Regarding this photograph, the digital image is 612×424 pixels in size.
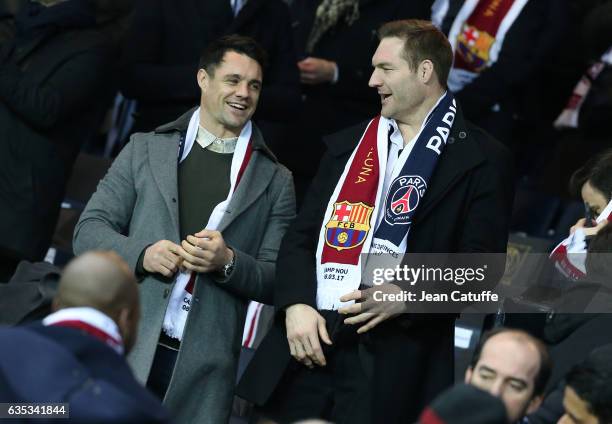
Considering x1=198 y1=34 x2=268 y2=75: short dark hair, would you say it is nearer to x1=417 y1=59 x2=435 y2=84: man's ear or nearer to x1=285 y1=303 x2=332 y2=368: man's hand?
x1=417 y1=59 x2=435 y2=84: man's ear

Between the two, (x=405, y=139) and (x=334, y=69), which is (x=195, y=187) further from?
(x=334, y=69)

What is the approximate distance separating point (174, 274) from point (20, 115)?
5.20 ft

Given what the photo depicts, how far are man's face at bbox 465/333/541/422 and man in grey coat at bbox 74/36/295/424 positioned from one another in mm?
1359

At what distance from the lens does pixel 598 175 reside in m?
5.46

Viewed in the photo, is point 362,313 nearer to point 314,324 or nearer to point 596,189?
point 314,324

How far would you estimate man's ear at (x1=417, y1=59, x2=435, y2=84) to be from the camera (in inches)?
199

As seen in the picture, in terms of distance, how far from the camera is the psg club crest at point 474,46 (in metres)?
7.18

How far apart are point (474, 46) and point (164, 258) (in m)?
2.87

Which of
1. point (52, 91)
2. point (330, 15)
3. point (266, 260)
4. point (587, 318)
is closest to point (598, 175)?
point (587, 318)

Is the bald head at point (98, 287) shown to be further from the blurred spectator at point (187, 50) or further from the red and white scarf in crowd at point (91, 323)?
the blurred spectator at point (187, 50)

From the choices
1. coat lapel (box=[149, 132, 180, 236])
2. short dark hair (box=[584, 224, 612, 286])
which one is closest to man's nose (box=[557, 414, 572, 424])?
short dark hair (box=[584, 224, 612, 286])

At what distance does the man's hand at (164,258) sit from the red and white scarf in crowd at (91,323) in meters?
1.49

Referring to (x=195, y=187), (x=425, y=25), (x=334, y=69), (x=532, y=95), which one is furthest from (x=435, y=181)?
(x=532, y=95)

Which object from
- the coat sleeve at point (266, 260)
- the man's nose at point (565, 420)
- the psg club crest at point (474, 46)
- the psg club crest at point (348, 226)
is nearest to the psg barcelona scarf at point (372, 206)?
the psg club crest at point (348, 226)
